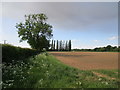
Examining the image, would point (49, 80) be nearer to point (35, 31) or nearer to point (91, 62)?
point (91, 62)

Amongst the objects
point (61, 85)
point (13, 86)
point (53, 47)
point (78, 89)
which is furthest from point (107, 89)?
point (53, 47)

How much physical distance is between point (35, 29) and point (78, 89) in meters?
49.6

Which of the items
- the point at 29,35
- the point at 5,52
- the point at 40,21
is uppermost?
the point at 40,21

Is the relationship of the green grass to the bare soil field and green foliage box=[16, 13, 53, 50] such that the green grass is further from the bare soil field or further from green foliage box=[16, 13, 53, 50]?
green foliage box=[16, 13, 53, 50]

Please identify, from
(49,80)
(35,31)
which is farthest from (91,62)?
(35,31)

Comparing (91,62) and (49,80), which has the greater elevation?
(49,80)

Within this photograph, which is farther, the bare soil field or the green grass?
the bare soil field

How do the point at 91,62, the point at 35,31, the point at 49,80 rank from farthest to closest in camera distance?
the point at 35,31, the point at 91,62, the point at 49,80

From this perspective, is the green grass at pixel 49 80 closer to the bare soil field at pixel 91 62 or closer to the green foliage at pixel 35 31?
the bare soil field at pixel 91 62

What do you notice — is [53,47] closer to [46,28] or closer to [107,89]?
[46,28]

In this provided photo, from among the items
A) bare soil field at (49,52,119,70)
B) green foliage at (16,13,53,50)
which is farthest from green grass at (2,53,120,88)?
green foliage at (16,13,53,50)

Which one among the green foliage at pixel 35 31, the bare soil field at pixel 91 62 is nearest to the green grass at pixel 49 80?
the bare soil field at pixel 91 62

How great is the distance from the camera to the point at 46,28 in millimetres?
54969

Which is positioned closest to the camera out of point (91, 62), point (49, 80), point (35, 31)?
point (49, 80)
